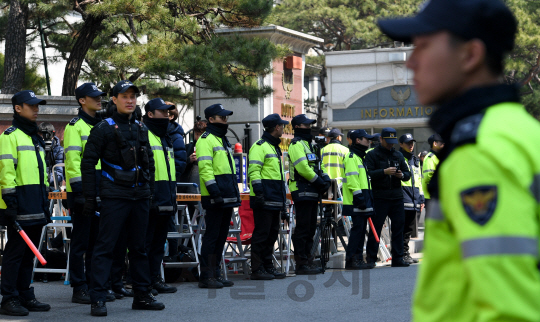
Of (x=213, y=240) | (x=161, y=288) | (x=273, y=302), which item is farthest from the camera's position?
(x=213, y=240)

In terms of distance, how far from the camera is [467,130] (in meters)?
1.65

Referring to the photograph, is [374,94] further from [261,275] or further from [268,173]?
[261,275]

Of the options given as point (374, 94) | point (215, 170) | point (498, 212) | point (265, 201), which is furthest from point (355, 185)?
point (374, 94)

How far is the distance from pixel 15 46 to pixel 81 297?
39.8ft

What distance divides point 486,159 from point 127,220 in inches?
248

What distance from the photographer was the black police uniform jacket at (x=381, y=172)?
12312 millimetres

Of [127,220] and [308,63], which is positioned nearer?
[127,220]

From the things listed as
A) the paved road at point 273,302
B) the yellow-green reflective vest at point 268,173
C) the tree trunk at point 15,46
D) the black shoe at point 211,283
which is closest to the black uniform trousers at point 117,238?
the paved road at point 273,302

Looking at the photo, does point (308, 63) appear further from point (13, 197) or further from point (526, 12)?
point (13, 197)

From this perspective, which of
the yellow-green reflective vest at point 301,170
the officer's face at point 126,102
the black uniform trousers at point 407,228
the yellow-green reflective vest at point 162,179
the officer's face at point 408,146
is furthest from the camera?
the officer's face at point 408,146

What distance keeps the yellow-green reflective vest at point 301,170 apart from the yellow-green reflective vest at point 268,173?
16.1 inches

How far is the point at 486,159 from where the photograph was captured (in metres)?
1.55

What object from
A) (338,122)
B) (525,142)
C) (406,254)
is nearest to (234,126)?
(406,254)

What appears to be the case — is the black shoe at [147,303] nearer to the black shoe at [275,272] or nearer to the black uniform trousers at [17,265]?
the black uniform trousers at [17,265]
